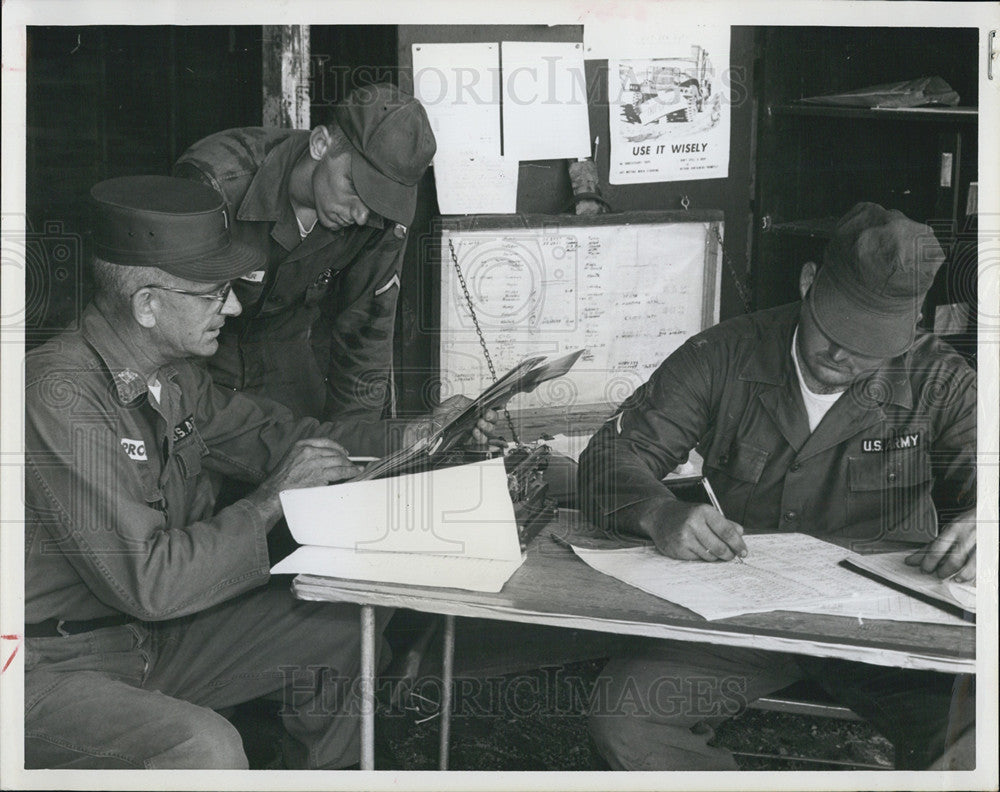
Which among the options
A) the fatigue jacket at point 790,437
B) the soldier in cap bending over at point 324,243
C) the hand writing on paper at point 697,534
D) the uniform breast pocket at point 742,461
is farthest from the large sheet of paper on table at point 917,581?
the soldier in cap bending over at point 324,243

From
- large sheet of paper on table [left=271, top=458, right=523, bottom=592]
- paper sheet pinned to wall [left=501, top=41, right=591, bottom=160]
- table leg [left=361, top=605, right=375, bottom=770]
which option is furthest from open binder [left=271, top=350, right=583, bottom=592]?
paper sheet pinned to wall [left=501, top=41, right=591, bottom=160]

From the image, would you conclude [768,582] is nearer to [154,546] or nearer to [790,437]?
[790,437]

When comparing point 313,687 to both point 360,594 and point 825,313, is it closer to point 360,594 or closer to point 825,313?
point 360,594

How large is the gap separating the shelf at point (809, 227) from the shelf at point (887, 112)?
0.33 m

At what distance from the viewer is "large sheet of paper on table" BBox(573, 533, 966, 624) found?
87.7 inches

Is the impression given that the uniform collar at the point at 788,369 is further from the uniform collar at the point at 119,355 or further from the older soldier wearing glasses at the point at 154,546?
the uniform collar at the point at 119,355

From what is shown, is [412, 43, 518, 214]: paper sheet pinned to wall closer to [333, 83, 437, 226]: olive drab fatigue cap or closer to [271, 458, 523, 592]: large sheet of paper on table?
[333, 83, 437, 226]: olive drab fatigue cap

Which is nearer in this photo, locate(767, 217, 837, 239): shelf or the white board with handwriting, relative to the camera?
locate(767, 217, 837, 239): shelf

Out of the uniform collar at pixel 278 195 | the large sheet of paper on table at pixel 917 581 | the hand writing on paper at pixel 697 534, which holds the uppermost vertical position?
the uniform collar at pixel 278 195

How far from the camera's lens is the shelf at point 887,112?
9.82 feet

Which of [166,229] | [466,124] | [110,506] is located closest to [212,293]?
[166,229]

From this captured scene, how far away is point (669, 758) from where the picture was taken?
2551mm

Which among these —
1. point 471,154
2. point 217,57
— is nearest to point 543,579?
point 471,154

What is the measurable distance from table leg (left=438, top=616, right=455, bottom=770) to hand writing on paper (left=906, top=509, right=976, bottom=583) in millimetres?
1114
